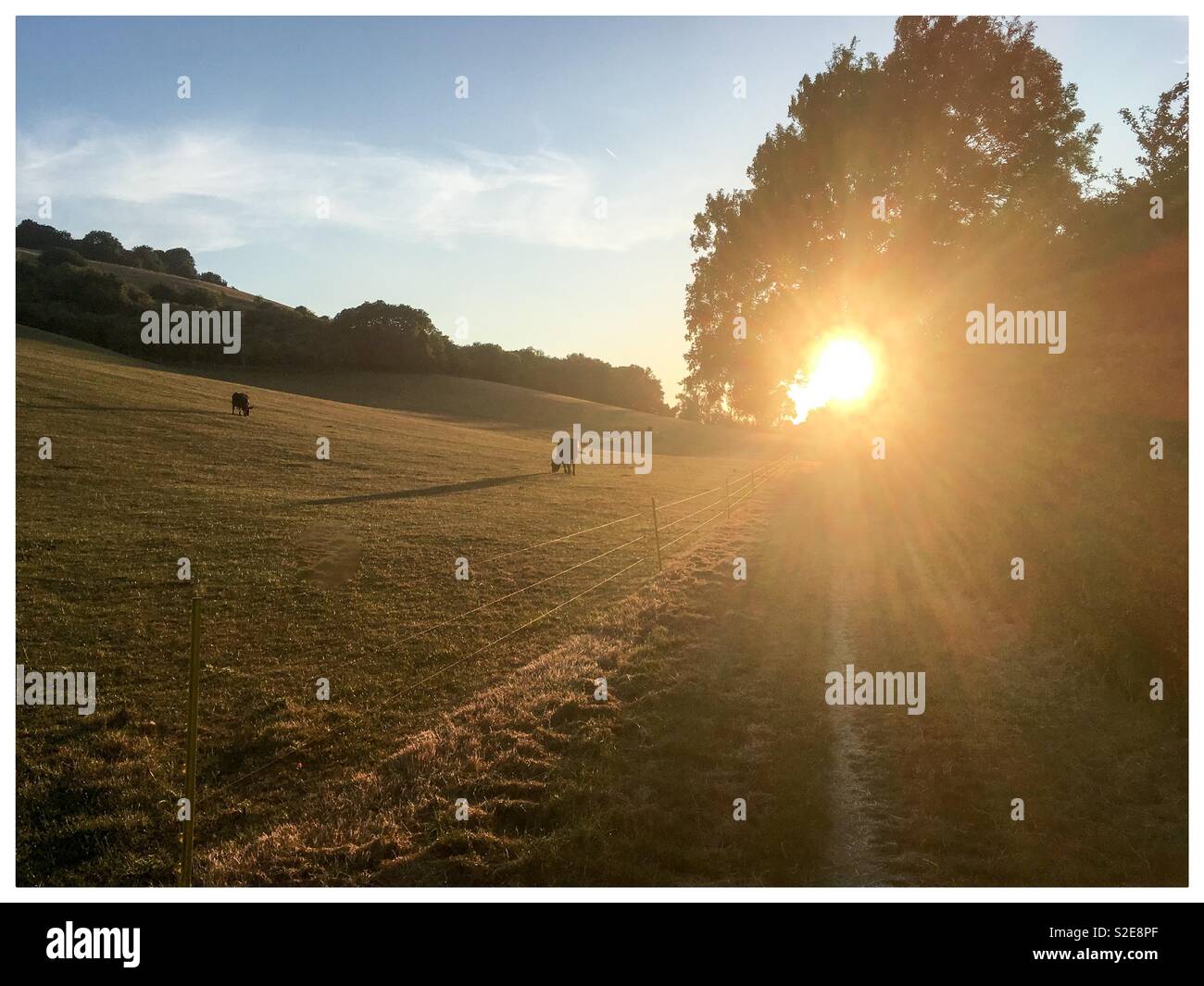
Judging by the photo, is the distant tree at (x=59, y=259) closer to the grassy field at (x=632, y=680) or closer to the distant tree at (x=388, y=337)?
the distant tree at (x=388, y=337)

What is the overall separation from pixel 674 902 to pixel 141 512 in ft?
68.1

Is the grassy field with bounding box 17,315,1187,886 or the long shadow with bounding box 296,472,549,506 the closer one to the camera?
the grassy field with bounding box 17,315,1187,886

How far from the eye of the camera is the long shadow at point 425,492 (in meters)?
26.2

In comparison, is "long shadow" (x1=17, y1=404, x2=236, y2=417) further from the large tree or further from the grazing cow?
the large tree

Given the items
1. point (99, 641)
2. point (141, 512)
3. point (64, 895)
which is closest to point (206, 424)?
point (141, 512)

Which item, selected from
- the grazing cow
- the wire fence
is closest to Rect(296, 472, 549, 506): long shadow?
the grazing cow

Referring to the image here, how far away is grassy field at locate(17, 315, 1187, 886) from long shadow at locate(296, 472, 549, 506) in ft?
2.36

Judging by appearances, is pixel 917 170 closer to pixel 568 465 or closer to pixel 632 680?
pixel 568 465

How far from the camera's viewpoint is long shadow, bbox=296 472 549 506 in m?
26.2

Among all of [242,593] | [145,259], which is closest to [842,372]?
[242,593]

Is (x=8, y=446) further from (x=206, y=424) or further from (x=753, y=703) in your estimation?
(x=206, y=424)

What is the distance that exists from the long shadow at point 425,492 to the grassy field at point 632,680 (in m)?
0.72

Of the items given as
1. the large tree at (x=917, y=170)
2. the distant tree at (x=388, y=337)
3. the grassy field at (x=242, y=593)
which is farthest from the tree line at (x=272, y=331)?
the large tree at (x=917, y=170)

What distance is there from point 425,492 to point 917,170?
24.7 metres
